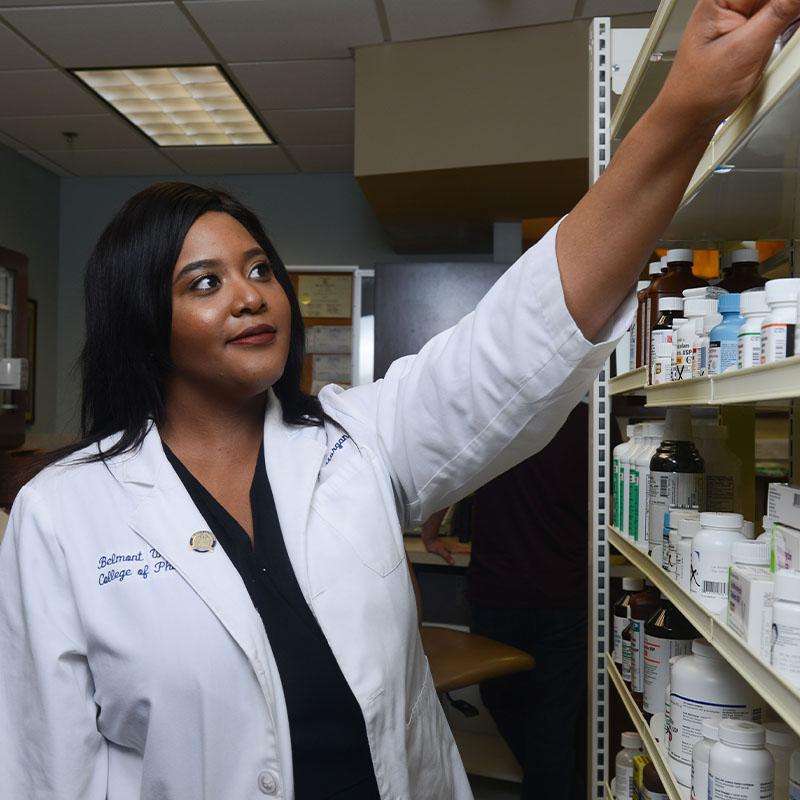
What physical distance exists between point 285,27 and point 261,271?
262cm

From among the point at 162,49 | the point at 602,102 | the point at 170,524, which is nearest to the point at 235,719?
the point at 170,524

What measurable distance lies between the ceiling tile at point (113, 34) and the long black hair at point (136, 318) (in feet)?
7.96

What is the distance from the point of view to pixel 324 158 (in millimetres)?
5281

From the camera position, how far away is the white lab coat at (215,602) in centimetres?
106

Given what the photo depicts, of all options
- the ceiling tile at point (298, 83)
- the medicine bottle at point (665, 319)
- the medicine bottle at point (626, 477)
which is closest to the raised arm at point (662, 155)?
the medicine bottle at point (665, 319)

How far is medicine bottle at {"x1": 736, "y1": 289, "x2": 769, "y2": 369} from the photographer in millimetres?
868

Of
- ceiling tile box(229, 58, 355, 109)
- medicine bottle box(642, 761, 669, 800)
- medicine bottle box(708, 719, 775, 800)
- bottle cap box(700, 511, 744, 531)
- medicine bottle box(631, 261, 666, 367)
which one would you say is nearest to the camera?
medicine bottle box(708, 719, 775, 800)

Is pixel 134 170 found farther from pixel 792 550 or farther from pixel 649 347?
pixel 792 550

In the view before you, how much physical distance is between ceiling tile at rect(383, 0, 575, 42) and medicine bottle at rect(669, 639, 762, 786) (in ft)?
9.78

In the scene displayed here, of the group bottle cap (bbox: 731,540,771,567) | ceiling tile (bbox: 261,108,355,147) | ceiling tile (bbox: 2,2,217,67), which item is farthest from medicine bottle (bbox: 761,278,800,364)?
ceiling tile (bbox: 261,108,355,147)

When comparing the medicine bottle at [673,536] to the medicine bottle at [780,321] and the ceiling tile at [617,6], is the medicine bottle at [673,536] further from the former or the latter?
the ceiling tile at [617,6]

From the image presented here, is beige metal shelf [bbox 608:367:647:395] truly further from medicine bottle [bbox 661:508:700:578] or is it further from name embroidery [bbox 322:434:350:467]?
name embroidery [bbox 322:434:350:467]

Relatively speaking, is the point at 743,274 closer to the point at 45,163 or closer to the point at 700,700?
the point at 700,700

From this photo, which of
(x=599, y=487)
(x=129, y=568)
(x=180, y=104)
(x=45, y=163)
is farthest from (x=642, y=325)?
(x=45, y=163)
